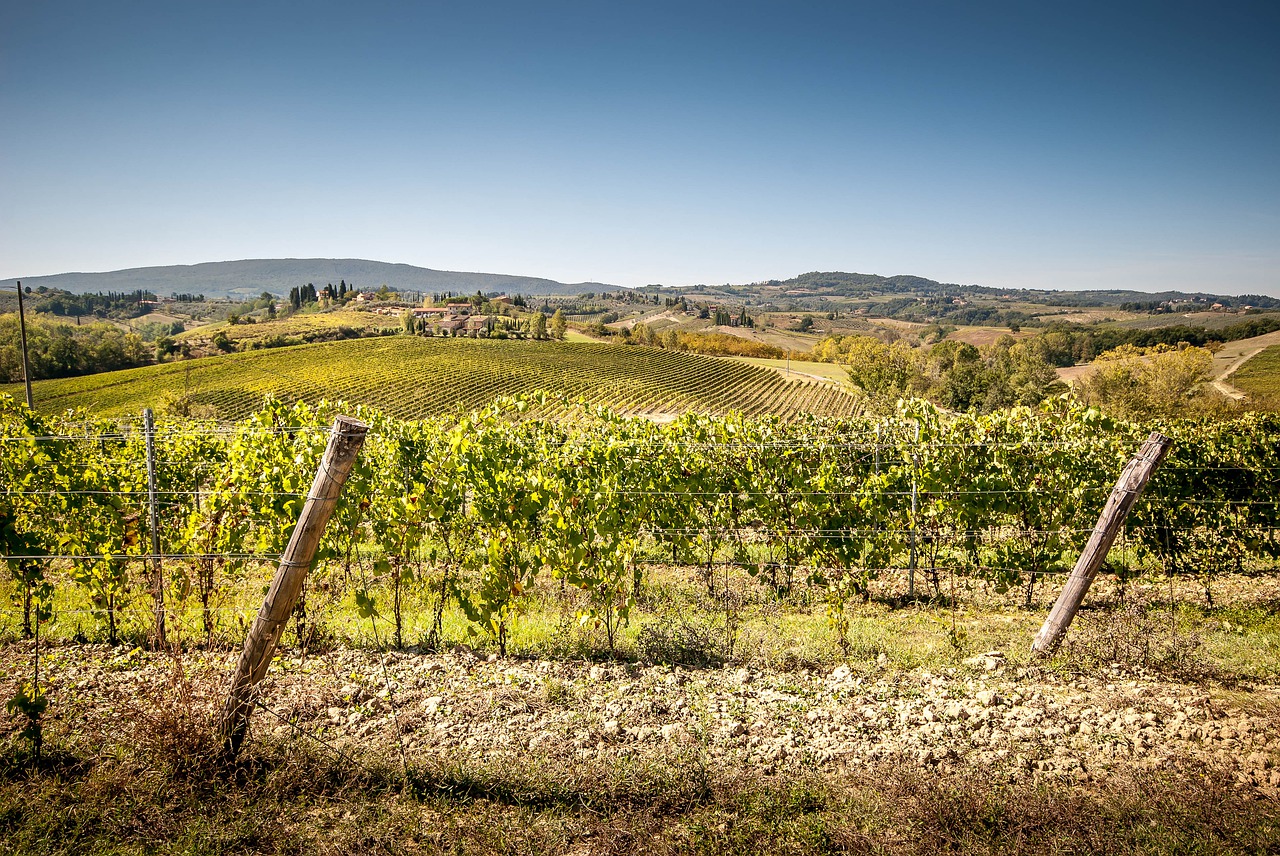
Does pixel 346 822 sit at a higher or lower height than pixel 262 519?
lower

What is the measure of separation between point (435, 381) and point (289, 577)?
67253 mm

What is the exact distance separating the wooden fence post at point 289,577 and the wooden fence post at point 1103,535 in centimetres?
508

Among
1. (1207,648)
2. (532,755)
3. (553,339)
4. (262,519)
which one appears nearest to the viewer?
(532,755)

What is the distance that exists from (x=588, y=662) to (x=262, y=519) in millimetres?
3761

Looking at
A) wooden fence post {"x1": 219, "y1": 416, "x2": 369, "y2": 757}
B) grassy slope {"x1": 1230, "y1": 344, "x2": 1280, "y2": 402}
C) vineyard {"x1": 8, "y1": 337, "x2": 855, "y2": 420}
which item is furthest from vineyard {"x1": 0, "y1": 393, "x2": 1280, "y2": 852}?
grassy slope {"x1": 1230, "y1": 344, "x2": 1280, "y2": 402}

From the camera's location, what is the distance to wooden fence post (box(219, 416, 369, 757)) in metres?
3.50

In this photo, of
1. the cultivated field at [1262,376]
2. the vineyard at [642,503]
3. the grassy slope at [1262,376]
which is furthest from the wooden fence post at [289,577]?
the grassy slope at [1262,376]

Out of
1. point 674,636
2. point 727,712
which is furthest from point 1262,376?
point 727,712

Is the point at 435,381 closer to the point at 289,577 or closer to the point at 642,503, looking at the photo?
the point at 642,503

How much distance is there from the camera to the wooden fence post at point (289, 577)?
350cm

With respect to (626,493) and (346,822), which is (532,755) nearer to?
(346,822)

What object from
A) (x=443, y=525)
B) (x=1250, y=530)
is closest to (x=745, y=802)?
(x=443, y=525)

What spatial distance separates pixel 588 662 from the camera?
5.17 metres

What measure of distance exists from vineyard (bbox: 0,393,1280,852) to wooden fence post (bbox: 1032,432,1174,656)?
305mm
